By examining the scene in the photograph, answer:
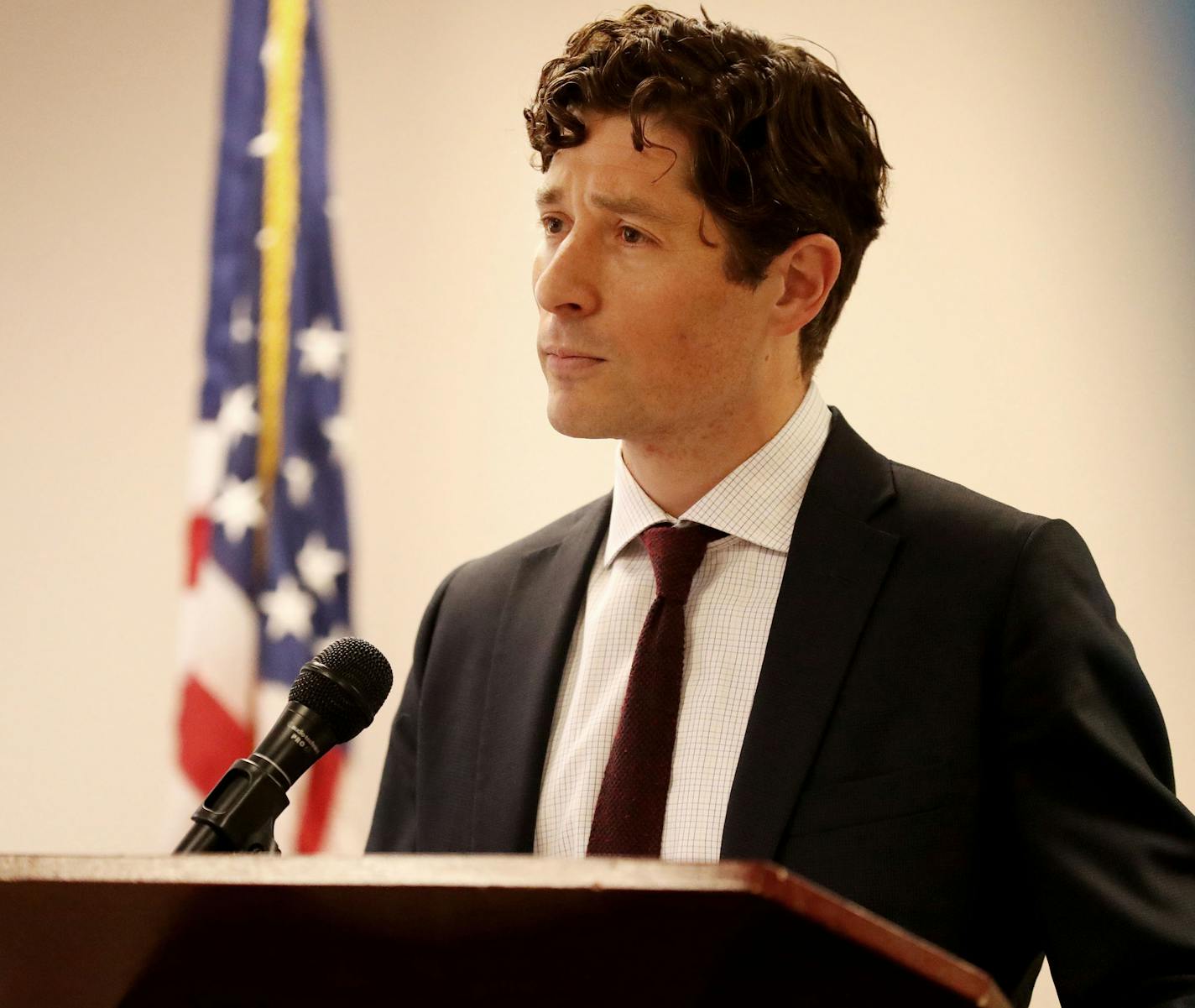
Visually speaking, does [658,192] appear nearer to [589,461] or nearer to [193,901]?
[589,461]

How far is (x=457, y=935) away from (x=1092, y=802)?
97 centimetres

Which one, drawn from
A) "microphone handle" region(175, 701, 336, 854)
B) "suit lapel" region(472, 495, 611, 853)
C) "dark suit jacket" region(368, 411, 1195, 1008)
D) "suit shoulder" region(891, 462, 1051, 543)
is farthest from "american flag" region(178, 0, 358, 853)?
"microphone handle" region(175, 701, 336, 854)

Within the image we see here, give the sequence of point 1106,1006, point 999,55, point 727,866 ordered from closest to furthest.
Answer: point 727,866
point 1106,1006
point 999,55

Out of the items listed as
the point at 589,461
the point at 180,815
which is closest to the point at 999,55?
the point at 589,461

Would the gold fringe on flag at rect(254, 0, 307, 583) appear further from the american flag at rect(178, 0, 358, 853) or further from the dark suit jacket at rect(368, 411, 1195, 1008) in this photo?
the dark suit jacket at rect(368, 411, 1195, 1008)

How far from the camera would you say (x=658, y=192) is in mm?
1747

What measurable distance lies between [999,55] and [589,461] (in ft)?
3.70

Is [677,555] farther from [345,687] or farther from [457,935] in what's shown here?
[457,935]

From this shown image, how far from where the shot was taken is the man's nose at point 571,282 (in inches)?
67.7

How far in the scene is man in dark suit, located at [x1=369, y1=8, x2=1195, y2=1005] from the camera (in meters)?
1.48

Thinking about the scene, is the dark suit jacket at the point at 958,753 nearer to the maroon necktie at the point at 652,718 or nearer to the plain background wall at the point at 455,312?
the maroon necktie at the point at 652,718

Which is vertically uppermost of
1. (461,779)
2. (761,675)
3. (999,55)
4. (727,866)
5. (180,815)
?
(999,55)

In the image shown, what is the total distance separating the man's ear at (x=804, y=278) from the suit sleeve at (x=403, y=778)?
0.69 meters

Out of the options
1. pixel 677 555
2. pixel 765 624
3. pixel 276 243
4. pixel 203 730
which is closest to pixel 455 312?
pixel 276 243
